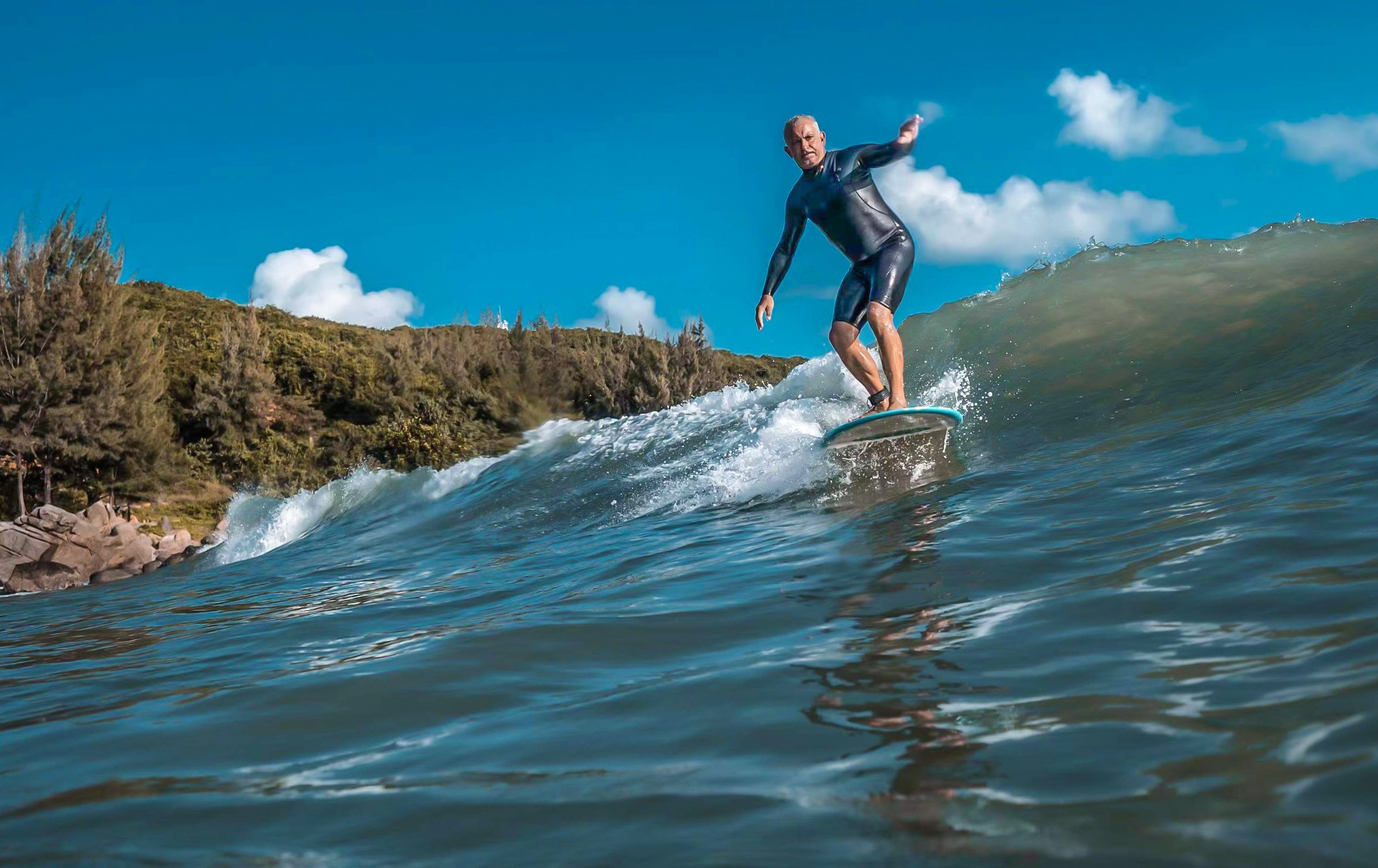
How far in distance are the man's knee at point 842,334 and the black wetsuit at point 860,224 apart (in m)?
0.04

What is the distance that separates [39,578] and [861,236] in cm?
1100

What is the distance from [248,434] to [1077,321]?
68.0ft

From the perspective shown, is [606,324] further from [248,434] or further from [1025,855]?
[1025,855]

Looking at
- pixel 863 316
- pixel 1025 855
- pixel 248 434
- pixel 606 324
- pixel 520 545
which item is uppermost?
pixel 606 324

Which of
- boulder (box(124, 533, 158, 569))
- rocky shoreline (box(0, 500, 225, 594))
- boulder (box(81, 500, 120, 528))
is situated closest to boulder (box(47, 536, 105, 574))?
rocky shoreline (box(0, 500, 225, 594))

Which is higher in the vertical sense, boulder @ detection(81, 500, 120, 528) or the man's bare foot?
boulder @ detection(81, 500, 120, 528)

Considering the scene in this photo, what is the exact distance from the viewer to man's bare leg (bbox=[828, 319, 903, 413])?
660 centimetres

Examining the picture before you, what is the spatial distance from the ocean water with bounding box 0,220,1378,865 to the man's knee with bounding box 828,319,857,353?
27.2 inches

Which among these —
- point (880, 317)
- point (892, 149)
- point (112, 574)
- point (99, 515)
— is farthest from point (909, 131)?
point (99, 515)

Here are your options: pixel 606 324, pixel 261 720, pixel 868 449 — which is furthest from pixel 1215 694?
pixel 606 324

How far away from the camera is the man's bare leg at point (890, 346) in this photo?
6367 millimetres

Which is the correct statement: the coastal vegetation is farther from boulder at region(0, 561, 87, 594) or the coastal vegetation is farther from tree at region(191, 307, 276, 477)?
boulder at region(0, 561, 87, 594)

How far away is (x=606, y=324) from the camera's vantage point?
2916 centimetres

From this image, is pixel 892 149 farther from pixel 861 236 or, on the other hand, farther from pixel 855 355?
pixel 855 355
